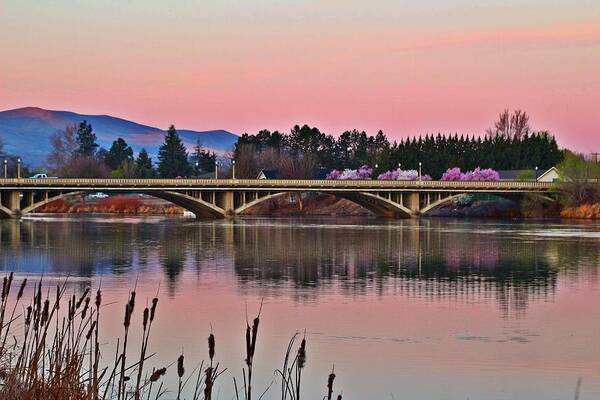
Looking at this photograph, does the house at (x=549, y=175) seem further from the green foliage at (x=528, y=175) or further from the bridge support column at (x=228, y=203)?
the bridge support column at (x=228, y=203)

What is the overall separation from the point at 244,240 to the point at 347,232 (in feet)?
47.0

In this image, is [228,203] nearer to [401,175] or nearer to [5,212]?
[5,212]

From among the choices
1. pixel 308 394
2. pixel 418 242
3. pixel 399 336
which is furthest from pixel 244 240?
pixel 308 394

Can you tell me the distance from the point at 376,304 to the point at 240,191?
7956 centimetres

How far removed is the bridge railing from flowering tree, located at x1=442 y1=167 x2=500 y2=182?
40.9 m

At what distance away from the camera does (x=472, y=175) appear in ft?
520

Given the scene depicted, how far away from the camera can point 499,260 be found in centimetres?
4772

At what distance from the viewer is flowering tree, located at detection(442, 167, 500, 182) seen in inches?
6176

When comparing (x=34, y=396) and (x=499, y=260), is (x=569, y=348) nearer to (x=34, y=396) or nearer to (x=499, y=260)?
(x=34, y=396)

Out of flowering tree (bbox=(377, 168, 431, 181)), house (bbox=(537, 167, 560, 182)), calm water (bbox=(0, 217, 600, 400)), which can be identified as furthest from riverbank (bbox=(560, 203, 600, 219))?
calm water (bbox=(0, 217, 600, 400))

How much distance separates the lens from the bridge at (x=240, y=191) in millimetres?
101312

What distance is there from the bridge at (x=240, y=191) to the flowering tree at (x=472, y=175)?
3775 cm

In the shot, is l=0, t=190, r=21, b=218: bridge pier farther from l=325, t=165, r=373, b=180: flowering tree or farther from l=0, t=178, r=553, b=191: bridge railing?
l=325, t=165, r=373, b=180: flowering tree

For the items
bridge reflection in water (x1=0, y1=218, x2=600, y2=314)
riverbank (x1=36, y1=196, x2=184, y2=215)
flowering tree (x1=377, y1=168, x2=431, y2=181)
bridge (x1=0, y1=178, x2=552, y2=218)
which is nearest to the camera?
bridge reflection in water (x1=0, y1=218, x2=600, y2=314)
